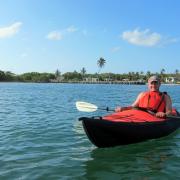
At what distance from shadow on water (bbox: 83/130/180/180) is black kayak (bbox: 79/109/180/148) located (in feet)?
0.77

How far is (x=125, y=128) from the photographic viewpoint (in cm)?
952

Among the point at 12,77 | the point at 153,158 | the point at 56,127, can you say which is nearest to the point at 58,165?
the point at 153,158

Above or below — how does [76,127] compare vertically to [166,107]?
below

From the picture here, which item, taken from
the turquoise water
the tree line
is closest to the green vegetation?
the tree line

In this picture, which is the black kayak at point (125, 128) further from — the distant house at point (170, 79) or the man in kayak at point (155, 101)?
the distant house at point (170, 79)

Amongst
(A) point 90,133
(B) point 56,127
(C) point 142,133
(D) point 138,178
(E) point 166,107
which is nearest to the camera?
(D) point 138,178

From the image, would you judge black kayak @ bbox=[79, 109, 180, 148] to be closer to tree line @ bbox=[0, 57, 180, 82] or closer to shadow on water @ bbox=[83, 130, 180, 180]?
shadow on water @ bbox=[83, 130, 180, 180]

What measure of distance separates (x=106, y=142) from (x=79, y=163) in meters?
1.28

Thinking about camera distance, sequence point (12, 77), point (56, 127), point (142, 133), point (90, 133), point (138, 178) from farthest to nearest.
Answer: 1. point (12, 77)
2. point (56, 127)
3. point (142, 133)
4. point (90, 133)
5. point (138, 178)

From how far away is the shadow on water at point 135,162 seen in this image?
7645mm

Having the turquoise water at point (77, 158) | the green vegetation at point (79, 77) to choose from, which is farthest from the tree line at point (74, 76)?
the turquoise water at point (77, 158)

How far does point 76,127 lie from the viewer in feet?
45.7

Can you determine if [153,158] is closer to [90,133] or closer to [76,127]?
[90,133]

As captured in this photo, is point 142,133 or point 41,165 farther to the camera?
point 142,133
